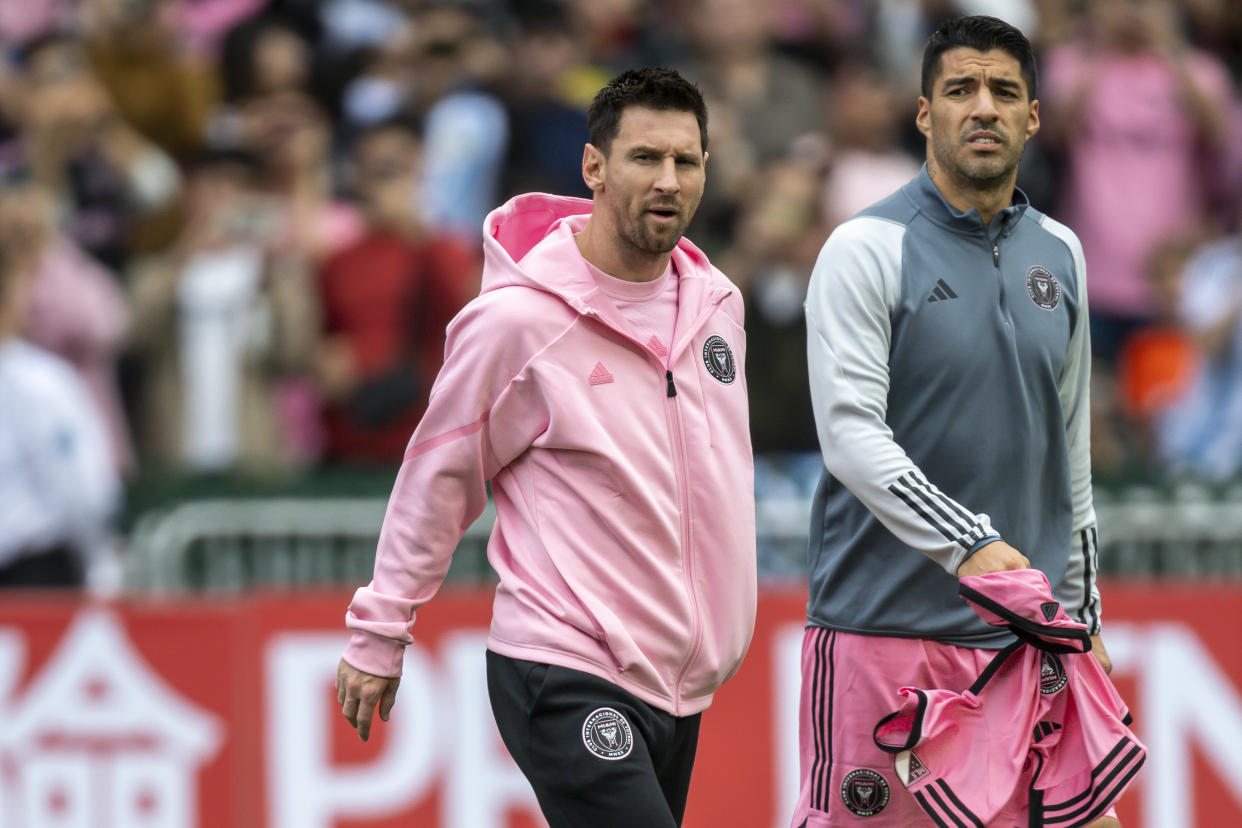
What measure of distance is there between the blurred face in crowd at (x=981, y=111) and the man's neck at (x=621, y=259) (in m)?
0.80

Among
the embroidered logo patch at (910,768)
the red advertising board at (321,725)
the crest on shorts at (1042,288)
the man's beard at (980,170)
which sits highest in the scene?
the man's beard at (980,170)

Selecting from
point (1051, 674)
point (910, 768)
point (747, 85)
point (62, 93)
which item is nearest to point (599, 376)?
point (910, 768)

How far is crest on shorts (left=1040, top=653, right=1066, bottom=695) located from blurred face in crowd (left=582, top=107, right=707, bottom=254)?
1425 millimetres

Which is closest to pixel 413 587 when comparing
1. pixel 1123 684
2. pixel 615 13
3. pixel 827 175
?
pixel 1123 684

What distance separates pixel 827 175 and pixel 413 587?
6.90 metres

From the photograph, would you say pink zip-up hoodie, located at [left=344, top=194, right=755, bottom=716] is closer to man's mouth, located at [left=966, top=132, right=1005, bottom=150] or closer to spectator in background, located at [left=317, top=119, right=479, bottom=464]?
man's mouth, located at [left=966, top=132, right=1005, bottom=150]

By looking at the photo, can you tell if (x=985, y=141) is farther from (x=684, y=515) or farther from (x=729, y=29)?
(x=729, y=29)

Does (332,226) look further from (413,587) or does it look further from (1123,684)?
(413,587)

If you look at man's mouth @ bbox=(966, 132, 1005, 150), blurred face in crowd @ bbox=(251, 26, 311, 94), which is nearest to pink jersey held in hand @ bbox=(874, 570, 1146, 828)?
man's mouth @ bbox=(966, 132, 1005, 150)

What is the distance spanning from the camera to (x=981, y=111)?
5.21m

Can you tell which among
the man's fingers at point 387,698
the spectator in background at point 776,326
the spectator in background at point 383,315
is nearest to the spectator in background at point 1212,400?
the spectator in background at point 776,326

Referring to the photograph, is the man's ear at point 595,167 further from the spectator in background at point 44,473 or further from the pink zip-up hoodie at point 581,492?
the spectator in background at point 44,473

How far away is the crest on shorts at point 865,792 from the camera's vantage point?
17.7ft

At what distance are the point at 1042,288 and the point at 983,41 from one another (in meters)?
0.66
